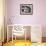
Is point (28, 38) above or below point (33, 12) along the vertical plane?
below

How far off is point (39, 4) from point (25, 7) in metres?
0.36

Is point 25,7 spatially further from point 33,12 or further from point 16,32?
point 16,32

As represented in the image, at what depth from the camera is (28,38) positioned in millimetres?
3057

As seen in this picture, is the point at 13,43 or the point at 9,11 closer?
the point at 13,43

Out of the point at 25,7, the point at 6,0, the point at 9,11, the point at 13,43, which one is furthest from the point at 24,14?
the point at 13,43

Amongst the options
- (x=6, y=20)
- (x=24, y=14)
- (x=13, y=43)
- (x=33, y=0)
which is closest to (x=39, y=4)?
(x=33, y=0)

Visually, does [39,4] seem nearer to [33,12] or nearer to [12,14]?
[33,12]

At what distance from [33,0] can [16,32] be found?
91cm

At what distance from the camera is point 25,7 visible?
3.07 metres

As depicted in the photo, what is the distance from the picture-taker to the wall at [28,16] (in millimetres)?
3066

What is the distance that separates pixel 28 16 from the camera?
3.09m

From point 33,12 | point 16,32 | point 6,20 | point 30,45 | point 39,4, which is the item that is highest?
point 39,4

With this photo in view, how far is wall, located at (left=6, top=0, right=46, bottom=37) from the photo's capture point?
307cm

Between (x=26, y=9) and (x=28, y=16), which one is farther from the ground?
(x=26, y=9)
